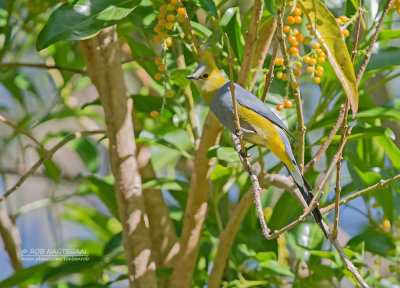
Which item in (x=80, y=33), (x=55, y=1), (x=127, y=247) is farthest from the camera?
(x=55, y=1)

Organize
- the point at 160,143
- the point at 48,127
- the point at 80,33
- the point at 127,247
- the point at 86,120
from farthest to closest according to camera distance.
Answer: the point at 48,127
the point at 86,120
the point at 160,143
the point at 127,247
the point at 80,33

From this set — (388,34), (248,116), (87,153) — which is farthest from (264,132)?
(87,153)

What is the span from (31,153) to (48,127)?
0.19 m

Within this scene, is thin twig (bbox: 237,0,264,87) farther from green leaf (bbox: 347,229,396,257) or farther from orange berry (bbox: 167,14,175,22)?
green leaf (bbox: 347,229,396,257)

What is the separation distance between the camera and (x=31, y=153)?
3.51 meters

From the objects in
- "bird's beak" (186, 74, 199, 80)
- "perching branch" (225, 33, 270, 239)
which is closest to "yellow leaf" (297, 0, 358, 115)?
"perching branch" (225, 33, 270, 239)

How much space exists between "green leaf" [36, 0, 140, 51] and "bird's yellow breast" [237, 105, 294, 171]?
333 millimetres

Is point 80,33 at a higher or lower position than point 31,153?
higher

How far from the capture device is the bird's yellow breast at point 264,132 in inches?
51.8

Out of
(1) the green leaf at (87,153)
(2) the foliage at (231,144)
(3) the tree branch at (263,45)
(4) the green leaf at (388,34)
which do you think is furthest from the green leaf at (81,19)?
(1) the green leaf at (87,153)

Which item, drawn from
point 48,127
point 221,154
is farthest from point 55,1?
point 48,127

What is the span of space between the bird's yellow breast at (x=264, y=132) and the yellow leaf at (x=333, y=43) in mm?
270

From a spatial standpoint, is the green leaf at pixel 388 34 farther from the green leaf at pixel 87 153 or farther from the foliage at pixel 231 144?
the green leaf at pixel 87 153

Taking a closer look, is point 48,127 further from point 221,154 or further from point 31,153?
point 221,154
